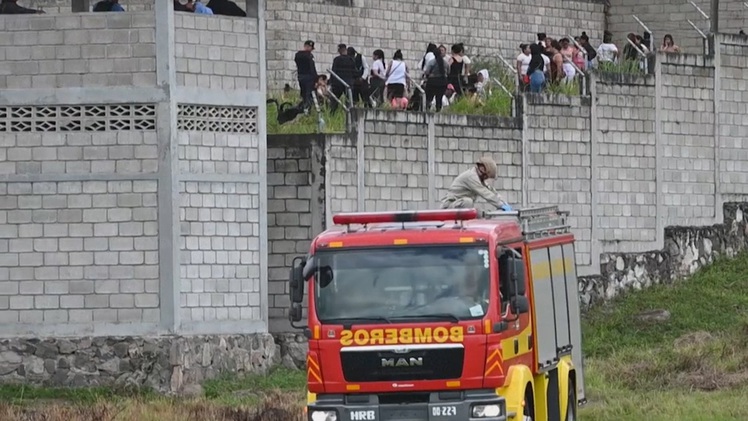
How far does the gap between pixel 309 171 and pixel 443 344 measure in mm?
9442

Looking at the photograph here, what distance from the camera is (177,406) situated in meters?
21.6

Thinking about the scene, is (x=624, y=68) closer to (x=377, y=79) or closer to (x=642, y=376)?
(x=377, y=79)

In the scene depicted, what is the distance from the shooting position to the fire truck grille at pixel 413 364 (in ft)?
55.4

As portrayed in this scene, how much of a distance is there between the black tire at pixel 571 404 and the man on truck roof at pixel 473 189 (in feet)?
6.60

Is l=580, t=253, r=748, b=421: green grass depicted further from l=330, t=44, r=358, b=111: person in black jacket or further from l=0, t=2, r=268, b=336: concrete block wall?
l=0, t=2, r=268, b=336: concrete block wall

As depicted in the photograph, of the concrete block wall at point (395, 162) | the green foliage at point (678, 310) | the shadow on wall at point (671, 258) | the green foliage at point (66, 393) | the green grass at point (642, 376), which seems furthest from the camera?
the shadow on wall at point (671, 258)

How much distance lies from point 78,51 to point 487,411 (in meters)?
9.49

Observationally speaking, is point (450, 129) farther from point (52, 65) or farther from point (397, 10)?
point (397, 10)

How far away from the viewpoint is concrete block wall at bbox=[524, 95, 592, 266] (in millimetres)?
29797

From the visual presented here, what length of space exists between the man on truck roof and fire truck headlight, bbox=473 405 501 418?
12.5ft

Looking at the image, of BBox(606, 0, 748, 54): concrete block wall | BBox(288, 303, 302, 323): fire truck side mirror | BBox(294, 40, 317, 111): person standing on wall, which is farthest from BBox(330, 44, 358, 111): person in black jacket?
BBox(288, 303, 302, 323): fire truck side mirror

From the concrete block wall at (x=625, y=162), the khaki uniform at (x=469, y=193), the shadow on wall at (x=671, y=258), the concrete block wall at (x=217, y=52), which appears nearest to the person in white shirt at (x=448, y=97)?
the concrete block wall at (x=625, y=162)

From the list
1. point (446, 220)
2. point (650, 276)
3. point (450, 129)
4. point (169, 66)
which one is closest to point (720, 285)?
point (650, 276)

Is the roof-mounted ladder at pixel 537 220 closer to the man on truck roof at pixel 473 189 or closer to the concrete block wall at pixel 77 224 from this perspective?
Answer: the man on truck roof at pixel 473 189
